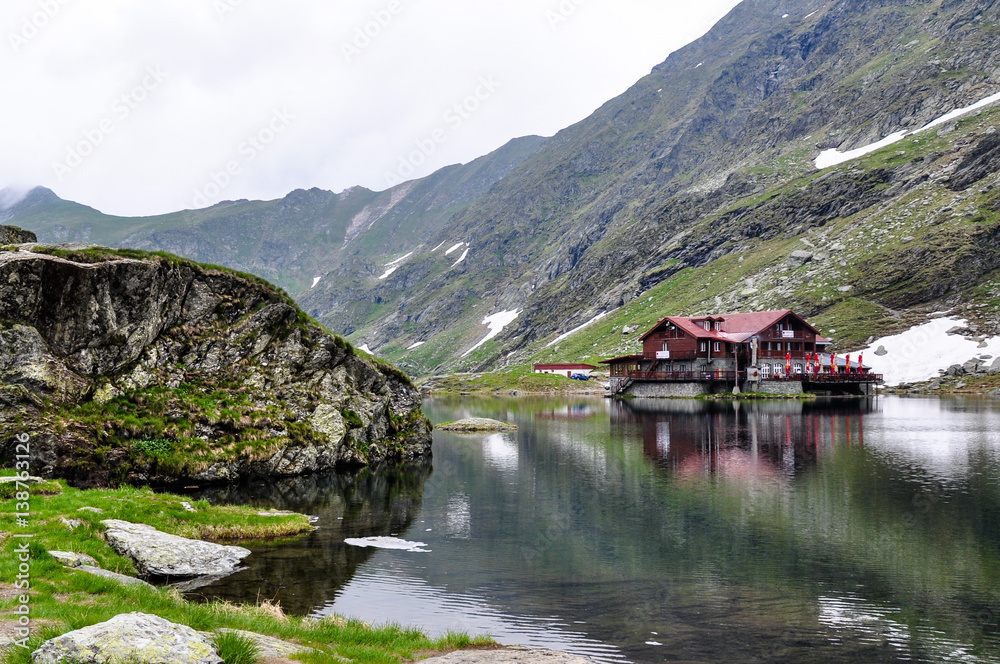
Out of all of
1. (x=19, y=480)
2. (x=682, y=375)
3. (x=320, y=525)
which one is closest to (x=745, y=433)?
(x=320, y=525)

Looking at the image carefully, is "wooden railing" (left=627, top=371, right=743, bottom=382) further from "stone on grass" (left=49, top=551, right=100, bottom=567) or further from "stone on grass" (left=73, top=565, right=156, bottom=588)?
"stone on grass" (left=73, top=565, right=156, bottom=588)

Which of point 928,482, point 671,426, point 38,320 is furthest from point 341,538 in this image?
point 671,426

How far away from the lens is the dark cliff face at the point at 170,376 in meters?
38.0

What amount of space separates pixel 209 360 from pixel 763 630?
43.8 metres

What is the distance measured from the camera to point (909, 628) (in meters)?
19.5

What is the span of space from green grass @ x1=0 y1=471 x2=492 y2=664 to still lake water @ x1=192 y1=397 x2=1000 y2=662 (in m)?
3.27

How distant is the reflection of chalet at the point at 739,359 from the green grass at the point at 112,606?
125944mm

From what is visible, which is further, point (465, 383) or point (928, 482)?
point (465, 383)

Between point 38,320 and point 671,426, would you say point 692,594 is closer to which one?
point 38,320

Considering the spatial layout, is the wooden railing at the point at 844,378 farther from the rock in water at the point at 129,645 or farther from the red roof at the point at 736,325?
the rock in water at the point at 129,645

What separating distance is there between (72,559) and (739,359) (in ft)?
455

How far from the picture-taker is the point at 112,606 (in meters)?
14.3

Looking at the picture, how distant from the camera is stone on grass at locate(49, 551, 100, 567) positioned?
18.3 m

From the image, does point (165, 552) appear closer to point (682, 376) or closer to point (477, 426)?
point (477, 426)
